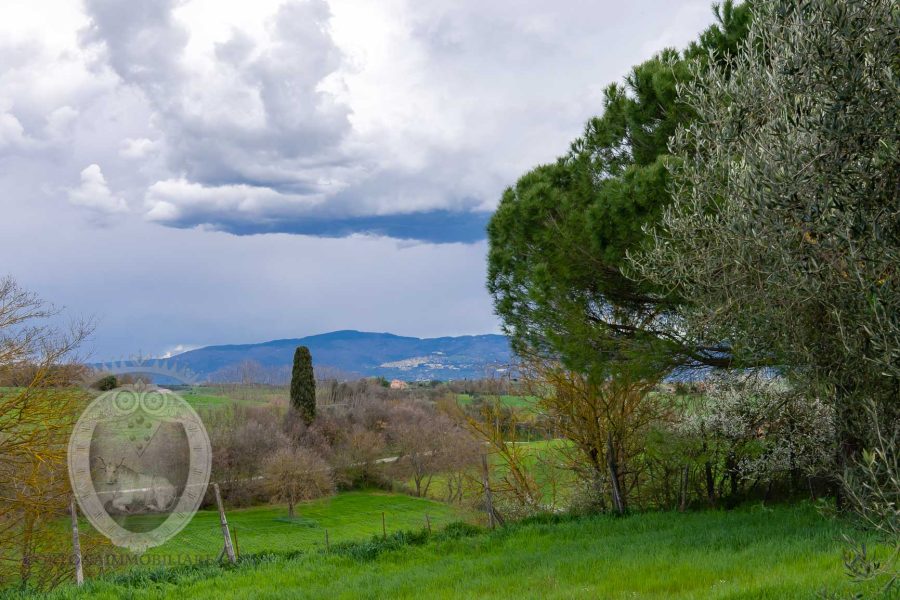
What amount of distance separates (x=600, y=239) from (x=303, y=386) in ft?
135

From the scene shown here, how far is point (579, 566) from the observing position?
8594mm

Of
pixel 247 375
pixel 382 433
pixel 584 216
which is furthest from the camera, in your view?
pixel 247 375

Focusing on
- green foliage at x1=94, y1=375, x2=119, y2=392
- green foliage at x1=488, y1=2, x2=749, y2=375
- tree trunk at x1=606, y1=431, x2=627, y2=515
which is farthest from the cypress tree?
green foliage at x1=488, y1=2, x2=749, y2=375

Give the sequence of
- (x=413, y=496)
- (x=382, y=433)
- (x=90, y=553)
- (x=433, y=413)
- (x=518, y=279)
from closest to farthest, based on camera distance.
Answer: (x=518, y=279) < (x=90, y=553) < (x=413, y=496) < (x=382, y=433) < (x=433, y=413)

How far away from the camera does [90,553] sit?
16172 mm

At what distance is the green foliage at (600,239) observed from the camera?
10.7 metres

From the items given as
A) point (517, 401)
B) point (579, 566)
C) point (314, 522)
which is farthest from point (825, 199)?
point (314, 522)

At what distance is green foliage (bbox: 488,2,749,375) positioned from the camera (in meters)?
10.7

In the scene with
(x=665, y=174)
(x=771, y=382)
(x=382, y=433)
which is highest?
(x=665, y=174)

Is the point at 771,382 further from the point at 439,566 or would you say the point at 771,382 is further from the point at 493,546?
the point at 439,566

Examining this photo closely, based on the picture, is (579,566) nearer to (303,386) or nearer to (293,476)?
(293,476)

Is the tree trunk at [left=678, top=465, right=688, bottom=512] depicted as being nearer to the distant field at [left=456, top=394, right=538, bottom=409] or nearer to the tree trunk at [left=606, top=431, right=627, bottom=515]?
the tree trunk at [left=606, top=431, right=627, bottom=515]

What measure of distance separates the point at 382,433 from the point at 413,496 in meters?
6.32

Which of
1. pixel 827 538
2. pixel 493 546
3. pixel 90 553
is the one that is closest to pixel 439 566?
pixel 493 546
